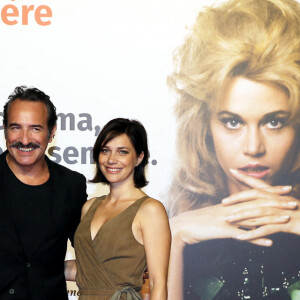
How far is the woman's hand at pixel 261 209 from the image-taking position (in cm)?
429

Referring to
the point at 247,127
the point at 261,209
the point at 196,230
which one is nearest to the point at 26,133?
the point at 196,230

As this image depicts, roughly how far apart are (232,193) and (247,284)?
0.61m

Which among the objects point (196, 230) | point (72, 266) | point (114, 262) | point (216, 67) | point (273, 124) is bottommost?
point (196, 230)

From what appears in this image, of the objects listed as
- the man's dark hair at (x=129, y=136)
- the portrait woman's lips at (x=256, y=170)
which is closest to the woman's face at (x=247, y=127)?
the portrait woman's lips at (x=256, y=170)

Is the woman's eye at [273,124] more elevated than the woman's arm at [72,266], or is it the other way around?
the woman's eye at [273,124]

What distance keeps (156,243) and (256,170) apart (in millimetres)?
1694

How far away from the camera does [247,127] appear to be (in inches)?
170

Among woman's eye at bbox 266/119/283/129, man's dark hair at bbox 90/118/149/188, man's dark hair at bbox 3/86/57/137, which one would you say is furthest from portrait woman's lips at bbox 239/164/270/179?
man's dark hair at bbox 3/86/57/137

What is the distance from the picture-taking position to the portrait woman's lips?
4.31m

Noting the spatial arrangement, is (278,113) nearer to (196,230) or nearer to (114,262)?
(196,230)

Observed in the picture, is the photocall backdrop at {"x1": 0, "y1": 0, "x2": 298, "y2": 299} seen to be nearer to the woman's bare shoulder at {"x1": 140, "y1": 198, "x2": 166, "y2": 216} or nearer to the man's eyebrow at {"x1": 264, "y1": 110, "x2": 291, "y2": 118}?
the man's eyebrow at {"x1": 264, "y1": 110, "x2": 291, "y2": 118}

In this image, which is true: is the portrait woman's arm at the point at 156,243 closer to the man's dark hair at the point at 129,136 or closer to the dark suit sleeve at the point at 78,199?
the man's dark hair at the point at 129,136

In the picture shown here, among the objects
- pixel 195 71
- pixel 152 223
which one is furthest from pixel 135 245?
pixel 195 71

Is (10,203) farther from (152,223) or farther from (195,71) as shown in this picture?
(195,71)
